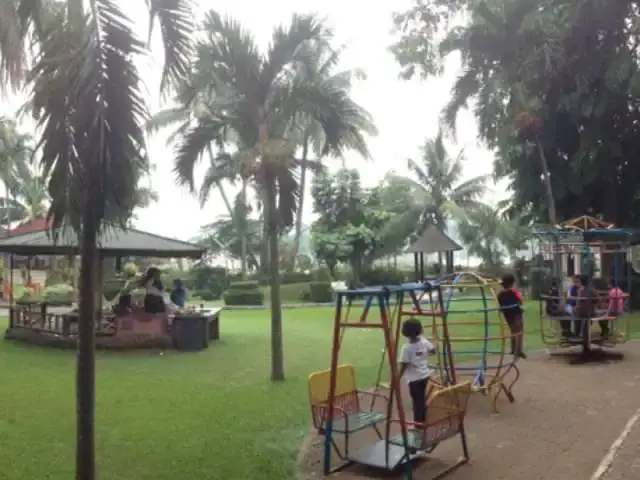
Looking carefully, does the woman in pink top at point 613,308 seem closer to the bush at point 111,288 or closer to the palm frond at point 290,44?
the palm frond at point 290,44

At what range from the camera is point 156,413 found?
8062 mm

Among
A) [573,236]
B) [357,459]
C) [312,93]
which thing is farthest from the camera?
[573,236]

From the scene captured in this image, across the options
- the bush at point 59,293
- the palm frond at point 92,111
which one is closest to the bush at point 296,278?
the bush at point 59,293

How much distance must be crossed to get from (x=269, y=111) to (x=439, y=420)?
19.6 ft

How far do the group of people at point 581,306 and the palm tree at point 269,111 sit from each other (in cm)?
466

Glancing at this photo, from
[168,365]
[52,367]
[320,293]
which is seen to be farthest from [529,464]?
[320,293]

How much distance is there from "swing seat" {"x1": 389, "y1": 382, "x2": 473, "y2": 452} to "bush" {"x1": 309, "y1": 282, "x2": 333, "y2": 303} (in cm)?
2152

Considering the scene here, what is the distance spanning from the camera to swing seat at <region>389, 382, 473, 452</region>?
5844 millimetres

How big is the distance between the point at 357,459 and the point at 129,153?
3.17 metres

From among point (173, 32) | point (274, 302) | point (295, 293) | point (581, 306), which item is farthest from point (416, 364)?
point (295, 293)

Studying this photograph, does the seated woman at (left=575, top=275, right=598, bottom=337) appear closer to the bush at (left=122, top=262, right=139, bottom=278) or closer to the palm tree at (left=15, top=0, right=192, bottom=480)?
the palm tree at (left=15, top=0, right=192, bottom=480)

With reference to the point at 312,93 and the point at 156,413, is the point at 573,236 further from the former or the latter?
the point at 156,413

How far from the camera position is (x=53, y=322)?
15.0 metres

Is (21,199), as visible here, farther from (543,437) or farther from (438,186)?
(543,437)
